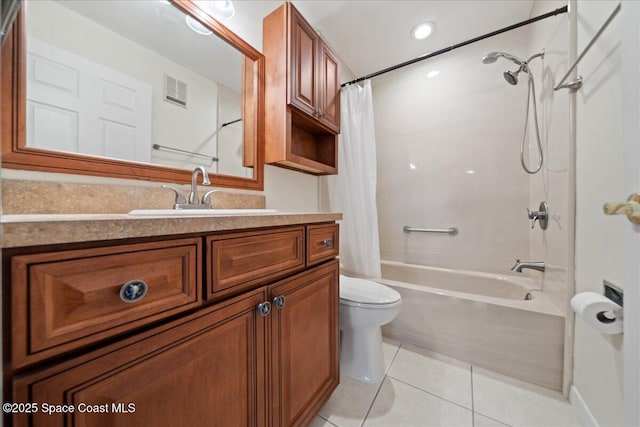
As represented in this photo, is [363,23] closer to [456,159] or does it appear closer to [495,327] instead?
[456,159]

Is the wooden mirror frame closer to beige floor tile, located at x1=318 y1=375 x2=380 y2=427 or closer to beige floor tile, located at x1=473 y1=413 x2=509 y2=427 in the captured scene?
beige floor tile, located at x1=318 y1=375 x2=380 y2=427

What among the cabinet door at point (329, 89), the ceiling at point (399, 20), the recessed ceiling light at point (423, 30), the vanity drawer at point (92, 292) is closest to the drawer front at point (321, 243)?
the vanity drawer at point (92, 292)

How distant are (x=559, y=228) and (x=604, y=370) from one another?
0.65 m

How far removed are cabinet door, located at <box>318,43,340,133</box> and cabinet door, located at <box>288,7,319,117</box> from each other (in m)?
0.07

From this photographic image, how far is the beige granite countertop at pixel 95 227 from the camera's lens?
0.30 m

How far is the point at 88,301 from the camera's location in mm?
366

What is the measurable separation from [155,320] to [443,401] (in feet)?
4.29

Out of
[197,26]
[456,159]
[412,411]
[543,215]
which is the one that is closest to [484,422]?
[412,411]

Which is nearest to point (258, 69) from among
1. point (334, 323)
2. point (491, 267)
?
point (334, 323)

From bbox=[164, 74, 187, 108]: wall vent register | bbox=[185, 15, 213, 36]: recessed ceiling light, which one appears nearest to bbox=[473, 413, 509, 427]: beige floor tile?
bbox=[164, 74, 187, 108]: wall vent register

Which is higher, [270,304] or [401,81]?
[401,81]

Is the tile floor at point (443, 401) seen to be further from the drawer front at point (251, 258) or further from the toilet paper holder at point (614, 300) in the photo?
the drawer front at point (251, 258)

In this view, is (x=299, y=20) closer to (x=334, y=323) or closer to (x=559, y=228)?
(x=334, y=323)

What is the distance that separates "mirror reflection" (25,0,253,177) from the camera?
67cm
